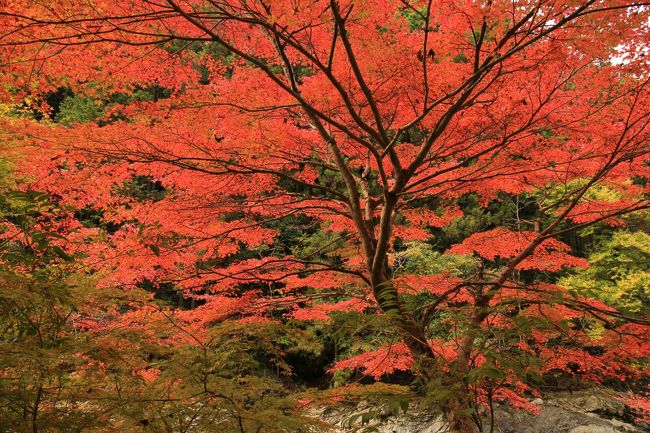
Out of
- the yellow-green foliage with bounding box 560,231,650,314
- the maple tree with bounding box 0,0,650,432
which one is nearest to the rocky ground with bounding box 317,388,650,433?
the yellow-green foliage with bounding box 560,231,650,314

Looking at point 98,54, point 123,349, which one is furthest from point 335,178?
point 123,349

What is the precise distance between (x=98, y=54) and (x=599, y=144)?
18.7 feet

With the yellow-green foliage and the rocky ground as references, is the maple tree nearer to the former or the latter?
the rocky ground

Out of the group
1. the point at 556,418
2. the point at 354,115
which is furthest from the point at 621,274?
the point at 354,115

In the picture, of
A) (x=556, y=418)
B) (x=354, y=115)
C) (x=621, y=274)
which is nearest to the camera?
(x=354, y=115)

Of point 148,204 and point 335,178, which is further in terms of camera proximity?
point 335,178

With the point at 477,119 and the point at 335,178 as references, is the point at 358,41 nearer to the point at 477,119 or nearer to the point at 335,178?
the point at 477,119

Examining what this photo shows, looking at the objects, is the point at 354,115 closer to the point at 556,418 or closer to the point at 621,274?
the point at 556,418

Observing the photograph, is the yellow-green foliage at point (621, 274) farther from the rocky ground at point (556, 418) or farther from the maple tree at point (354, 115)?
the maple tree at point (354, 115)

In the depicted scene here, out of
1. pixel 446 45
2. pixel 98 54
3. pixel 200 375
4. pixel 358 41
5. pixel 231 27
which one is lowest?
pixel 200 375

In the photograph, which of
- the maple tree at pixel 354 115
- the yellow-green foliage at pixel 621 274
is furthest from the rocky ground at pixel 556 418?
the maple tree at pixel 354 115

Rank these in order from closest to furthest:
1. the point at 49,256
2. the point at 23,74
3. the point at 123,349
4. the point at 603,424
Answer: the point at 49,256, the point at 123,349, the point at 23,74, the point at 603,424

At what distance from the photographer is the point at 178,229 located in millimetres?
4852

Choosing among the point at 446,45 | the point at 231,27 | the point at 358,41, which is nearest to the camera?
the point at 446,45
